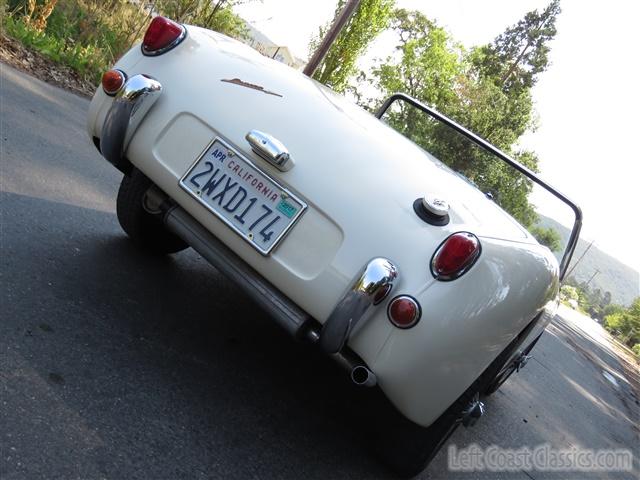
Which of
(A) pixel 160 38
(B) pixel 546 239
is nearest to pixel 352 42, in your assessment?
(A) pixel 160 38

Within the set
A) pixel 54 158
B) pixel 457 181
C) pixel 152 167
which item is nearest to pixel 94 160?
pixel 54 158

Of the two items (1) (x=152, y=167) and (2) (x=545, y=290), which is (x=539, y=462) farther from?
(1) (x=152, y=167)

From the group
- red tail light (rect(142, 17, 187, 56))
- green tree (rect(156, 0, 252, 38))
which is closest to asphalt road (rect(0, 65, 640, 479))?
red tail light (rect(142, 17, 187, 56))

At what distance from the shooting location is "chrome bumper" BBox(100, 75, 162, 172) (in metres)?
2.67

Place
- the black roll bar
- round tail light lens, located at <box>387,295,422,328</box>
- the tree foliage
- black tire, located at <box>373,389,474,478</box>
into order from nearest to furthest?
round tail light lens, located at <box>387,295,422,328</box> → black tire, located at <box>373,389,474,478</box> → the black roll bar → the tree foliage

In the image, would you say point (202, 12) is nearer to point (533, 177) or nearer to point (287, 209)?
point (533, 177)

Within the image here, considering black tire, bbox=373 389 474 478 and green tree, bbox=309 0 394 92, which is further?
green tree, bbox=309 0 394 92

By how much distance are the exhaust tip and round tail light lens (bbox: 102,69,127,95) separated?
5.24 feet

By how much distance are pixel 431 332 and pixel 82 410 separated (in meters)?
1.20

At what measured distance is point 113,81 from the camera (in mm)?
2781

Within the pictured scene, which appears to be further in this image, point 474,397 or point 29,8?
point 29,8

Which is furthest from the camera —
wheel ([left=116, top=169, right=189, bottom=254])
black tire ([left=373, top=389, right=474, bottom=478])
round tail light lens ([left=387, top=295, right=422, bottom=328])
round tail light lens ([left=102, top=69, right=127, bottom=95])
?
wheel ([left=116, top=169, right=189, bottom=254])

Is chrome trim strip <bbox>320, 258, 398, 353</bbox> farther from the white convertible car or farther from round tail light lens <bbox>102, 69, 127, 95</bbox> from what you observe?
round tail light lens <bbox>102, 69, 127, 95</bbox>

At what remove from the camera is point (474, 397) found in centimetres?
261
